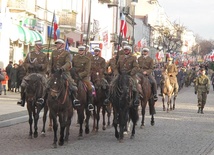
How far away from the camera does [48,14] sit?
4738 cm

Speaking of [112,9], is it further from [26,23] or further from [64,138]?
[64,138]

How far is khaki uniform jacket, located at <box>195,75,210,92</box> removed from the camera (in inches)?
1129

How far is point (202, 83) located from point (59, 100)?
14.7 meters

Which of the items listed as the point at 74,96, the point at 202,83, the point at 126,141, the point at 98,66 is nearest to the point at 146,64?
the point at 98,66

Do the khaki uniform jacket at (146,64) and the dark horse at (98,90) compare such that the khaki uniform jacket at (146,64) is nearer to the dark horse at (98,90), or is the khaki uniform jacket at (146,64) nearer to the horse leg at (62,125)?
the dark horse at (98,90)

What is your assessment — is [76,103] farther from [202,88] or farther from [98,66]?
[202,88]

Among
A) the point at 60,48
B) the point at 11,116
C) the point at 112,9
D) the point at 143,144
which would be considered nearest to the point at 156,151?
the point at 143,144

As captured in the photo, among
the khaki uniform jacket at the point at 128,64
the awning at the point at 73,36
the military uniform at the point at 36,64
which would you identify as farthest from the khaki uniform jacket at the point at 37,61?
the awning at the point at 73,36

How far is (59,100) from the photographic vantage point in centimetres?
1507

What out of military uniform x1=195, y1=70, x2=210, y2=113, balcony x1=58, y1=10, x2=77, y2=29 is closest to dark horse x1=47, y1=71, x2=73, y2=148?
military uniform x1=195, y1=70, x2=210, y2=113

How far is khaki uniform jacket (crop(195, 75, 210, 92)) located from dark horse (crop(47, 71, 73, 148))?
1422 centimetres

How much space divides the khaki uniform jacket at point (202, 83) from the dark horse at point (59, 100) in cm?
1422

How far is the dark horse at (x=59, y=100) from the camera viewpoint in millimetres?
14922

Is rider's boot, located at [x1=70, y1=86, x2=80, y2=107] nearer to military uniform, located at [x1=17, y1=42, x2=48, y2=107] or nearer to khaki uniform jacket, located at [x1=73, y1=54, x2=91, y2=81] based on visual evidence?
military uniform, located at [x1=17, y1=42, x2=48, y2=107]
